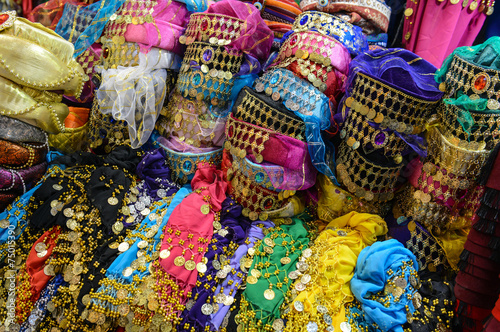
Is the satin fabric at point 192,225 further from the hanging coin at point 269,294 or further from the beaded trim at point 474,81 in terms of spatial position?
the beaded trim at point 474,81

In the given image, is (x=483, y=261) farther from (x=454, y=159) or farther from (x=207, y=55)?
(x=207, y=55)

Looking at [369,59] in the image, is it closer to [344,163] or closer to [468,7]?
[344,163]

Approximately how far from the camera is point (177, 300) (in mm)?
1272

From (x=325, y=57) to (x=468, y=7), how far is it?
74cm

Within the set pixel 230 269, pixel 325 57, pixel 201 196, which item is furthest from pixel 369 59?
pixel 230 269

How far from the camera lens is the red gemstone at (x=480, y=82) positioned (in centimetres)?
113

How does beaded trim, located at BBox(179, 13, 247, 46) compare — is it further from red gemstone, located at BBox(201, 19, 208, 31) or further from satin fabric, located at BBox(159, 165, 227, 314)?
satin fabric, located at BBox(159, 165, 227, 314)

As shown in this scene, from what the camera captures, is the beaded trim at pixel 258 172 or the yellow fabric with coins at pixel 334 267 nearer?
the yellow fabric with coins at pixel 334 267

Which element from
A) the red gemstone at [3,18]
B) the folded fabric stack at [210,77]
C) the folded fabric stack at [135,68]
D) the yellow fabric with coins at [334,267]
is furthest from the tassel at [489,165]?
the red gemstone at [3,18]

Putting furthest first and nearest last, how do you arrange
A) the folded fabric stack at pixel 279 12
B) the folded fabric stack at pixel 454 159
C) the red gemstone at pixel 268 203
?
1. the folded fabric stack at pixel 279 12
2. the red gemstone at pixel 268 203
3. the folded fabric stack at pixel 454 159

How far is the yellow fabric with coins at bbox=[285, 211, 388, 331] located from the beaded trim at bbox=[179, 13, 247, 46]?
96 centimetres

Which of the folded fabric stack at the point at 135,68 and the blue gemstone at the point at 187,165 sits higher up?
the folded fabric stack at the point at 135,68

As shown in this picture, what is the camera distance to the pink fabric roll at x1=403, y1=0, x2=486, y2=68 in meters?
1.59

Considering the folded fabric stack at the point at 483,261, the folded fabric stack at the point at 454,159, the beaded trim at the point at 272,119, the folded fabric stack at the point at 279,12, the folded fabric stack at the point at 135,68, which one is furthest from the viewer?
the folded fabric stack at the point at 279,12
